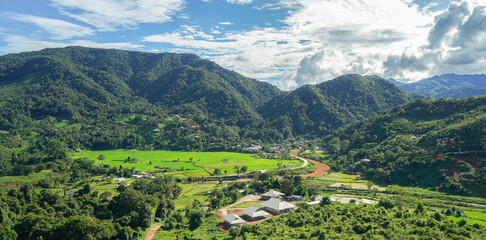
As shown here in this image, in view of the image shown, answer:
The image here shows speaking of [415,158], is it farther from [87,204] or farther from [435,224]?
[87,204]

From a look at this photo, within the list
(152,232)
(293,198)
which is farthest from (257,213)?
(152,232)

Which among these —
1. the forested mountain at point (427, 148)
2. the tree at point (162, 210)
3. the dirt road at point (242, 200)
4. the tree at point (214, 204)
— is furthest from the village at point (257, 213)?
the forested mountain at point (427, 148)

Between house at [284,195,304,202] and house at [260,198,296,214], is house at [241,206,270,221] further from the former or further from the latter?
house at [284,195,304,202]

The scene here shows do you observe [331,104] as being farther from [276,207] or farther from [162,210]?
[162,210]

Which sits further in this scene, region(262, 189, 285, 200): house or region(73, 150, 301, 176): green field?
region(73, 150, 301, 176): green field

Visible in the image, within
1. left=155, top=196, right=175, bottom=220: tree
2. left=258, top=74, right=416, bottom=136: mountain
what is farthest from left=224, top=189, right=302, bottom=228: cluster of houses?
left=258, top=74, right=416, bottom=136: mountain

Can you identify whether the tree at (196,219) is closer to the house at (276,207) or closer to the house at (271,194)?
the house at (276,207)

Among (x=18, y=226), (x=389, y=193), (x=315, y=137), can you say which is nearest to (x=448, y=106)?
(x=389, y=193)
